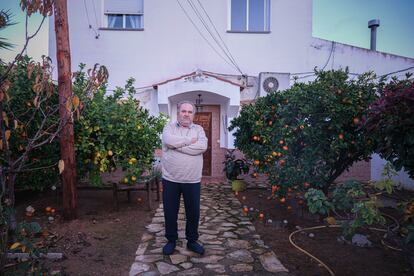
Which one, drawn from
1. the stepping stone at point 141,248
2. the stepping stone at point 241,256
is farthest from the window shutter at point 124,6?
the stepping stone at point 241,256

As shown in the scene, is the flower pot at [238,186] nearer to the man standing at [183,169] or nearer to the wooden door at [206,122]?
the wooden door at [206,122]

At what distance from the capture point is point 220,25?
435 inches

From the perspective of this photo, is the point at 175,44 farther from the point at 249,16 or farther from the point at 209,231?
the point at 209,231

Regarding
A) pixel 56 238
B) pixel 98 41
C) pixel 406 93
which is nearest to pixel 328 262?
pixel 406 93

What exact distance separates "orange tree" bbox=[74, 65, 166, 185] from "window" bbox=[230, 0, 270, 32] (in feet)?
21.4

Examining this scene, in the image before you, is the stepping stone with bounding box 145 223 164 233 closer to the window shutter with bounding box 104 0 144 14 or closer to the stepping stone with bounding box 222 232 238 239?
the stepping stone with bounding box 222 232 238 239

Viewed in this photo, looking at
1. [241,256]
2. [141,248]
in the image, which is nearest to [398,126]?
[241,256]

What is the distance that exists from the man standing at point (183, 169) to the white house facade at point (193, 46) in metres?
6.64

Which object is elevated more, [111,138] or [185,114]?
[185,114]

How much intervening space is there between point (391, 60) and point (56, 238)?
12.0 meters

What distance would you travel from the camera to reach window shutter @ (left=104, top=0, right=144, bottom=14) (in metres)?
11.0

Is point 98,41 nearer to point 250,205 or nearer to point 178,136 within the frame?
point 250,205

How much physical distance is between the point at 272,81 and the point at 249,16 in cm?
262

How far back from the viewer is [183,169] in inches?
155
